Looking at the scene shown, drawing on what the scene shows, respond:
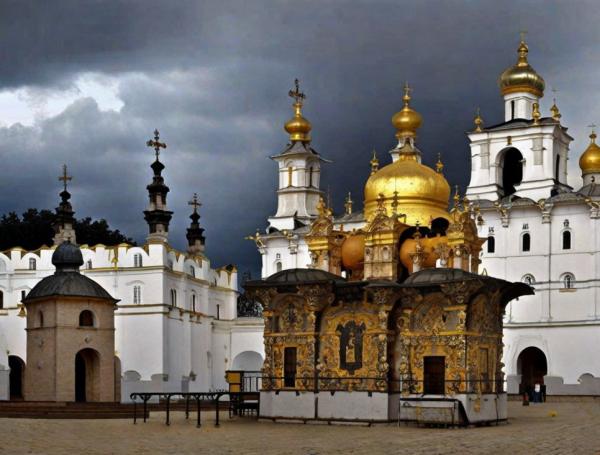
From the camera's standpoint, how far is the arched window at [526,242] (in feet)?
207

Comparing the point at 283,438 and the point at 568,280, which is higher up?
the point at 568,280

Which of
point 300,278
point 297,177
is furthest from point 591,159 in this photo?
point 300,278

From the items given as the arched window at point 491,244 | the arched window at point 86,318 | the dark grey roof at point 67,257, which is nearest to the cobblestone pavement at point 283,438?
the arched window at point 86,318

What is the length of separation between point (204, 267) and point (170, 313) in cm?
596

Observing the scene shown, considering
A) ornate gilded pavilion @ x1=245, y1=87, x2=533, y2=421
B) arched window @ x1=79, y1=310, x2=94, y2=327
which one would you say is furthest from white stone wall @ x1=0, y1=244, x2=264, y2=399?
ornate gilded pavilion @ x1=245, y1=87, x2=533, y2=421

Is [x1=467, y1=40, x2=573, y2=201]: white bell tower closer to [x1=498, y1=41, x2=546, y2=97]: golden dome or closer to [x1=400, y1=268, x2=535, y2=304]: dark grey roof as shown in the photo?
[x1=498, y1=41, x2=546, y2=97]: golden dome

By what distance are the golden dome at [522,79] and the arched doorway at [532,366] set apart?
15.2 m

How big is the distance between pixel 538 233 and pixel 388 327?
111ft

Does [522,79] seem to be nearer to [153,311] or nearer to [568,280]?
[568,280]

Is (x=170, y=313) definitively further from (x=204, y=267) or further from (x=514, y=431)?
(x=514, y=431)

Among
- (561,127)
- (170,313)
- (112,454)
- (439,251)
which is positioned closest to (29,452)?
(112,454)

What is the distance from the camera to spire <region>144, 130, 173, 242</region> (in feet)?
220

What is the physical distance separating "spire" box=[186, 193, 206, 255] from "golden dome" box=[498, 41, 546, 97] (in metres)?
20.7

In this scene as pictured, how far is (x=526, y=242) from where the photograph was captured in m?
63.1
